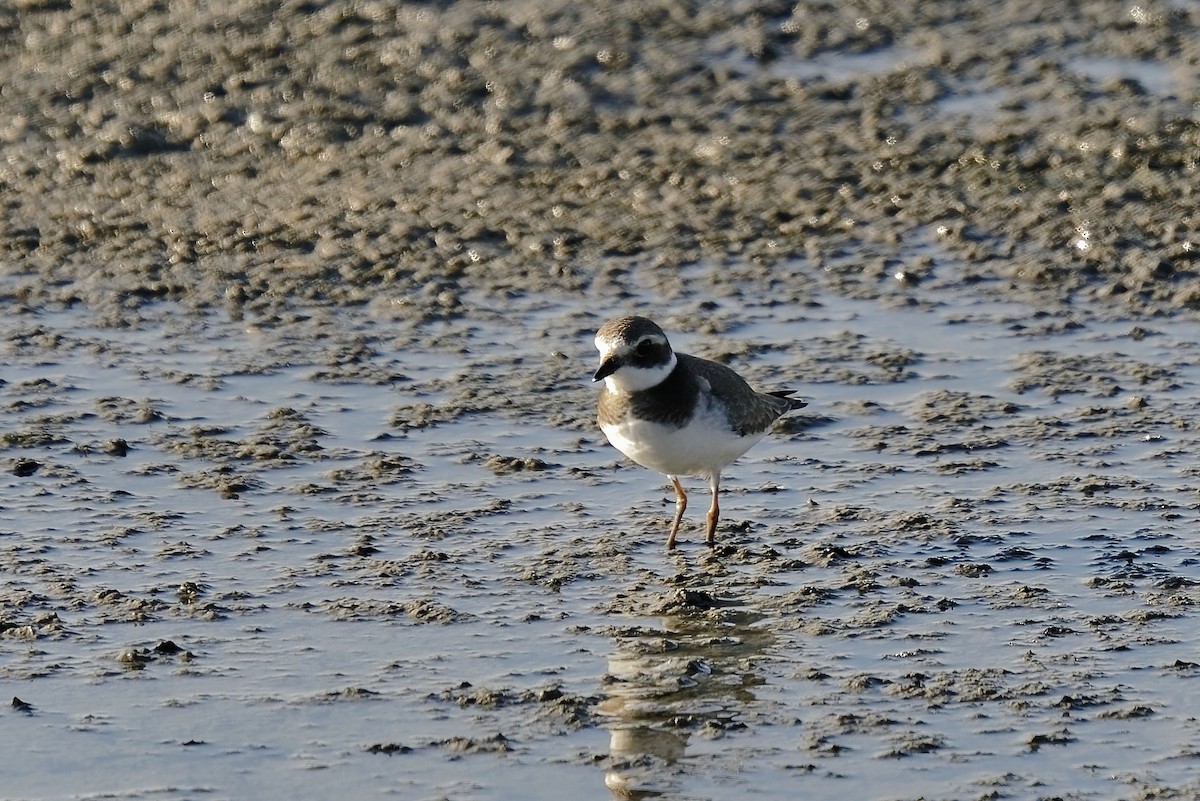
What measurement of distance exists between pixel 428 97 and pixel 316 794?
7038 mm

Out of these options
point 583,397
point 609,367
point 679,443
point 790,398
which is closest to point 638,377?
point 609,367

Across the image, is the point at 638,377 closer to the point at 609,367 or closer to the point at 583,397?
the point at 609,367

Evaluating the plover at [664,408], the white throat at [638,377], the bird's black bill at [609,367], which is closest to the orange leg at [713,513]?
the plover at [664,408]

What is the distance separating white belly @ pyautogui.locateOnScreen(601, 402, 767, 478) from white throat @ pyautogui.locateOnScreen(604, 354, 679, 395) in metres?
0.13

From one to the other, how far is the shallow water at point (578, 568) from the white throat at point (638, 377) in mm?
659

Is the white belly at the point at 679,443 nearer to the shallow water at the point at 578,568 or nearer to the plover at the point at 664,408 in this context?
the plover at the point at 664,408

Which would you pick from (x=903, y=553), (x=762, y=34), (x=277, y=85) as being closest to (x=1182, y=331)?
(x=903, y=553)

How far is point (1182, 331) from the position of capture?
31.3 feet

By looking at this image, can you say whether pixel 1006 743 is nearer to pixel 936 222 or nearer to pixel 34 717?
pixel 34 717

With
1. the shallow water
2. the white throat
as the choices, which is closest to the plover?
the white throat

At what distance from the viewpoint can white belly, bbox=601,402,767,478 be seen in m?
7.40

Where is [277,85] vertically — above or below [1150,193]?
above

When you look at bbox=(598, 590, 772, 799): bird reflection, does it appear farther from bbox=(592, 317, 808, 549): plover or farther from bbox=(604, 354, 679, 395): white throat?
bbox=(604, 354, 679, 395): white throat

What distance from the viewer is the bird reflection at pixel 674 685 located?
5824mm
